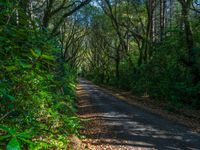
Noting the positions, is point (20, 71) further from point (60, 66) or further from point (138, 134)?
point (60, 66)

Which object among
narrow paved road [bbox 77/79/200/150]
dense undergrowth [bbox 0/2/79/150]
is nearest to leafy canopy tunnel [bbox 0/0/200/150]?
dense undergrowth [bbox 0/2/79/150]

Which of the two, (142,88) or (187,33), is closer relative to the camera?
(187,33)

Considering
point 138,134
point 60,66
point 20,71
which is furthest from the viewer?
point 60,66

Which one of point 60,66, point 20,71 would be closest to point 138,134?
point 20,71

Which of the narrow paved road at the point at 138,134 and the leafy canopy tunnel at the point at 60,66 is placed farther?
the narrow paved road at the point at 138,134

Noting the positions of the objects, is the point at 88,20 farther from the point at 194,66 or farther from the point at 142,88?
the point at 194,66

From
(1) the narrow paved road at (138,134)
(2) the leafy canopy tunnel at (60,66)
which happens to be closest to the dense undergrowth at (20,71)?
(2) the leafy canopy tunnel at (60,66)

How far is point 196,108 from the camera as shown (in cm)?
1764

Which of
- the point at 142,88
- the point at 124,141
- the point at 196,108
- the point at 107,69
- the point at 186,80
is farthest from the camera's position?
the point at 107,69

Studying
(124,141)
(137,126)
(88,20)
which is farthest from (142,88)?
(88,20)

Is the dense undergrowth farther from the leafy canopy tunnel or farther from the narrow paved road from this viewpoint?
the narrow paved road

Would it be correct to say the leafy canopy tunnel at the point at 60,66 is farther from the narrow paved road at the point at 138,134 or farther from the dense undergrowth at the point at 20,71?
the narrow paved road at the point at 138,134

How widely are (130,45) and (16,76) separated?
4238cm

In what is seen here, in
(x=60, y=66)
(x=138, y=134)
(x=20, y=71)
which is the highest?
(x=60, y=66)
